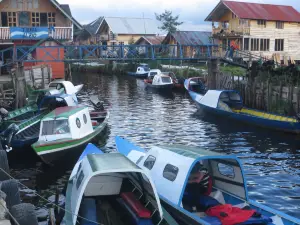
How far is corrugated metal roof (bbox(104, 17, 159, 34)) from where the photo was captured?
3229 inches

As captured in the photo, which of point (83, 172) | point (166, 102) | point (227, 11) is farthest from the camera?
point (227, 11)

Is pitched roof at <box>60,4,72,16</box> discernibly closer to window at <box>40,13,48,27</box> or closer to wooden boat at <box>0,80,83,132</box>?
window at <box>40,13,48,27</box>

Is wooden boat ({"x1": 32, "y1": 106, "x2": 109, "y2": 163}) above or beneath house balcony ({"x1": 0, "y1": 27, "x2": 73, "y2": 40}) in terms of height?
beneath

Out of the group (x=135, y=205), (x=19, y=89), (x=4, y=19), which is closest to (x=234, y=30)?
(x=4, y=19)

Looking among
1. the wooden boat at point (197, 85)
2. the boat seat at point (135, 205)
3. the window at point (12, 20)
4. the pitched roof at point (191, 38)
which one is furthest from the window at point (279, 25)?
the boat seat at point (135, 205)

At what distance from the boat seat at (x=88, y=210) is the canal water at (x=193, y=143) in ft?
8.59

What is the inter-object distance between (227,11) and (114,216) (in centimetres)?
4801

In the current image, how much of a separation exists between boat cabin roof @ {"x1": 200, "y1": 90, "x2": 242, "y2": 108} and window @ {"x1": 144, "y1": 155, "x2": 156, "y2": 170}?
57.4 feet

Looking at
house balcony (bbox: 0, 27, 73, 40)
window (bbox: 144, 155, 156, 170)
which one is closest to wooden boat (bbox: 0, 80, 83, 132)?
window (bbox: 144, 155, 156, 170)

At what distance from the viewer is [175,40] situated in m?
63.2

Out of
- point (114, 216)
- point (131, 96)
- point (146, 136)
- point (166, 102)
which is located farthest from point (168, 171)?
point (131, 96)

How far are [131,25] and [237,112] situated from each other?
193 ft

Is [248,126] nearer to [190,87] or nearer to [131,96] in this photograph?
[190,87]

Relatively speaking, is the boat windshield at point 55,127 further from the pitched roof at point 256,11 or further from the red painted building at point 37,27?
the pitched roof at point 256,11
